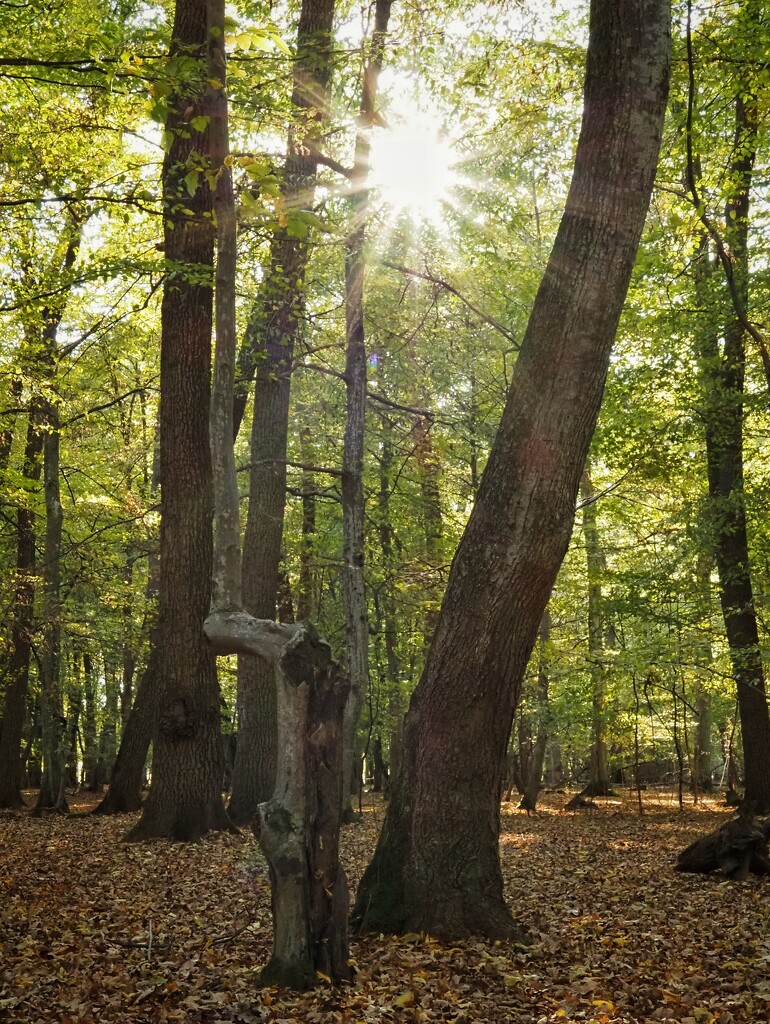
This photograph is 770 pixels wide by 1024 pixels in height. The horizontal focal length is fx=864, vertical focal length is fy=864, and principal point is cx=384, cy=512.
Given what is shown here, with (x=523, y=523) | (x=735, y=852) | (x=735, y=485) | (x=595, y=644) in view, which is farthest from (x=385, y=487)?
(x=523, y=523)

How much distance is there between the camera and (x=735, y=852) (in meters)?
8.99

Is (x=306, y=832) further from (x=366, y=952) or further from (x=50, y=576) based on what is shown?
(x=50, y=576)

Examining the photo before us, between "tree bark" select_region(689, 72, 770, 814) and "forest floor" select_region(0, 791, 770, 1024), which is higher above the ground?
"tree bark" select_region(689, 72, 770, 814)

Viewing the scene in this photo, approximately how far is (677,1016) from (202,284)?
310 inches

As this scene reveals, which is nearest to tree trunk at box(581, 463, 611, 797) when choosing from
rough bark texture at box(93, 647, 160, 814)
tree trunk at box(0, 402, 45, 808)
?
rough bark texture at box(93, 647, 160, 814)

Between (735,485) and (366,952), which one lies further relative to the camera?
(735,485)

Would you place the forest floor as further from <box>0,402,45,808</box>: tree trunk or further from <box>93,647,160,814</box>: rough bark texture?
<box>0,402,45,808</box>: tree trunk

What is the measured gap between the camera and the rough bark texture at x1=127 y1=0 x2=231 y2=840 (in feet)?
33.1

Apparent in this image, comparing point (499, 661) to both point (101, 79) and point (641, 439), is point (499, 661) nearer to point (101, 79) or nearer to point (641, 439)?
point (101, 79)

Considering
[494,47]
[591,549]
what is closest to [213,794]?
[494,47]

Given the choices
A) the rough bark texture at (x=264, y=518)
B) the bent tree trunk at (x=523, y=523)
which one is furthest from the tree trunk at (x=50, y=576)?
the bent tree trunk at (x=523, y=523)

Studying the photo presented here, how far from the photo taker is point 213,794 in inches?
410

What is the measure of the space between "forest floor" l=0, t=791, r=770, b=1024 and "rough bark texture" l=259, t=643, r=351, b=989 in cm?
19

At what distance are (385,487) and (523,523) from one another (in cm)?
1495
